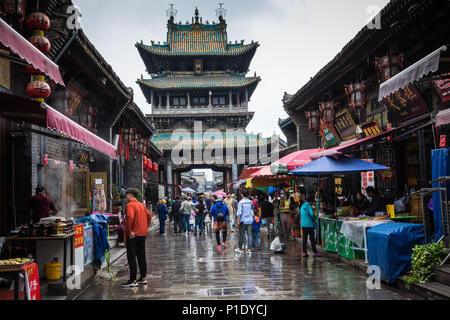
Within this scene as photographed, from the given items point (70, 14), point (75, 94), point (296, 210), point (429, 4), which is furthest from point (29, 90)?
point (296, 210)

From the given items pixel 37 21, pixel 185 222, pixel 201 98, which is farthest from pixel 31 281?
pixel 201 98

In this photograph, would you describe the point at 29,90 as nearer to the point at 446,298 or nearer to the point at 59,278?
the point at 59,278

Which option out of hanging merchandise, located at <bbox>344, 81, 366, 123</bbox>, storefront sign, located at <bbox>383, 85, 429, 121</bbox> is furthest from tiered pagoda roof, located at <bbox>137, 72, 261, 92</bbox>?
storefront sign, located at <bbox>383, 85, 429, 121</bbox>

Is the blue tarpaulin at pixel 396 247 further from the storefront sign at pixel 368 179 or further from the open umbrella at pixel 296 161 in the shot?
the storefront sign at pixel 368 179

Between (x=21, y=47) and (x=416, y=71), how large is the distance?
496 cm

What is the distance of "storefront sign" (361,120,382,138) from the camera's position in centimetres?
1169

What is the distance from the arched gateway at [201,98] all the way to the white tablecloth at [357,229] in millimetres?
25254

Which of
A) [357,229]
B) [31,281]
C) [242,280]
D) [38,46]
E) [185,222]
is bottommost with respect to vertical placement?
[242,280]

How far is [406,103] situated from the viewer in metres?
9.66

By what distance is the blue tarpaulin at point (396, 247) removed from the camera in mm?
6555

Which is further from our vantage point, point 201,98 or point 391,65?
point 201,98

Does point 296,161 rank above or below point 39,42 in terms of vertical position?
below
